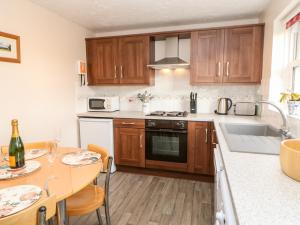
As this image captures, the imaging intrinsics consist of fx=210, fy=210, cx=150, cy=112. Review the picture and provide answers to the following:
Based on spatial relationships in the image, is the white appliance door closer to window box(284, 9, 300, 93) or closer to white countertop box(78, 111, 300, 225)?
white countertop box(78, 111, 300, 225)

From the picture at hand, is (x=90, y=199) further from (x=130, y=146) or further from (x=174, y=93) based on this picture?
(x=174, y=93)

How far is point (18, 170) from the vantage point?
1.39m

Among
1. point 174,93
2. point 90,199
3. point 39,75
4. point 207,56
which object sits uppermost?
point 207,56

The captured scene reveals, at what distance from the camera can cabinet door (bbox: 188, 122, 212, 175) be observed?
9.32 ft

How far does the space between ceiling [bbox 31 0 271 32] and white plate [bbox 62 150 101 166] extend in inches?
69.5

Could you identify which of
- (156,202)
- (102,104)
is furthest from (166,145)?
(102,104)

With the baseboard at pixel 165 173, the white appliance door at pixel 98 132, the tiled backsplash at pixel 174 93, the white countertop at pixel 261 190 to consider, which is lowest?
the baseboard at pixel 165 173

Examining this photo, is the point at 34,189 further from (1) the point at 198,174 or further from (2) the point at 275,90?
(2) the point at 275,90

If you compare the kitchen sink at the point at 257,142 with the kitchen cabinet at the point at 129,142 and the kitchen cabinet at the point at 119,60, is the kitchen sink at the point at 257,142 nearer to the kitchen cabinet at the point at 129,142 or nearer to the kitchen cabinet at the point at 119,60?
the kitchen cabinet at the point at 129,142

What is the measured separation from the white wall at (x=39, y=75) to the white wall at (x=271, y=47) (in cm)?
270

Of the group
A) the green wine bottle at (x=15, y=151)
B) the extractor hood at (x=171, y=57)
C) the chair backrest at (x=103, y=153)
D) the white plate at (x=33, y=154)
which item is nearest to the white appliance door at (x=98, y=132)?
the extractor hood at (x=171, y=57)

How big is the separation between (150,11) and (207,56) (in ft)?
3.29

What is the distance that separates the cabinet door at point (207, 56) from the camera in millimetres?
2953

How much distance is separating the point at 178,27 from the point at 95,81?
1.62 m
